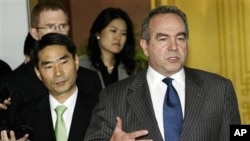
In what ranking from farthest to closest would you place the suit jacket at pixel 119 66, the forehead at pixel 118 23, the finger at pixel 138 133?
the forehead at pixel 118 23, the suit jacket at pixel 119 66, the finger at pixel 138 133

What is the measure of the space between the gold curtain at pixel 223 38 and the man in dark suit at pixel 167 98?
110 inches

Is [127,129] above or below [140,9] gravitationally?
below

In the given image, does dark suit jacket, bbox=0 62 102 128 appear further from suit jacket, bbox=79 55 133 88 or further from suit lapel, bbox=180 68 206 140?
suit jacket, bbox=79 55 133 88

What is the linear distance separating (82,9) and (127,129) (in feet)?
10.8

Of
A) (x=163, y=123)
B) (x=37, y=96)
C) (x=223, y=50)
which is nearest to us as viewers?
(x=163, y=123)

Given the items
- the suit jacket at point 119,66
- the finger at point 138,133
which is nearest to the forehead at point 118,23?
the suit jacket at point 119,66

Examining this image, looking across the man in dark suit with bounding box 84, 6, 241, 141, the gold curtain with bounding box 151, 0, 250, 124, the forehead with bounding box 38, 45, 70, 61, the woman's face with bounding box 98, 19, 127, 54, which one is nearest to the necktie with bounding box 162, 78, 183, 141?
the man in dark suit with bounding box 84, 6, 241, 141

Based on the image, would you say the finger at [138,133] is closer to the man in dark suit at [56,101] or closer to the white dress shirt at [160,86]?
the white dress shirt at [160,86]

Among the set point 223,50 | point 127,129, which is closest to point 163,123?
point 127,129

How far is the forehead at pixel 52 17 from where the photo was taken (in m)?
3.25

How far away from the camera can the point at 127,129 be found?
2.42 meters

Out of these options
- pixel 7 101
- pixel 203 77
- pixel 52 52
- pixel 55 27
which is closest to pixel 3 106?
pixel 7 101

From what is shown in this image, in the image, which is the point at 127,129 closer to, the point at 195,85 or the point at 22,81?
the point at 195,85

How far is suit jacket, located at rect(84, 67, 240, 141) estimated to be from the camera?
2400 mm
